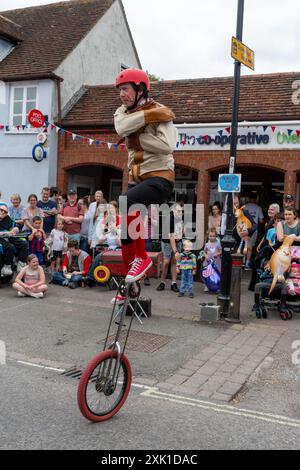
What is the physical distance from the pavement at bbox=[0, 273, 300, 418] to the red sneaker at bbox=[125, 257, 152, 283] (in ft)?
4.76

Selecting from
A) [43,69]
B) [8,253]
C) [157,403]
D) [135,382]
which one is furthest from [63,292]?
[43,69]

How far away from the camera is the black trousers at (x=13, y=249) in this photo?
10195 millimetres

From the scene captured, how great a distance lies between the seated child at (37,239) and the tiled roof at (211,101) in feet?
17.6

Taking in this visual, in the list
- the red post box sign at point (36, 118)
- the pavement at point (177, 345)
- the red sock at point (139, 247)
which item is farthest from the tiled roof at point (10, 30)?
the red sock at point (139, 247)

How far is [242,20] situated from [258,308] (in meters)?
4.67

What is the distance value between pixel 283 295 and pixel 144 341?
9.03 feet

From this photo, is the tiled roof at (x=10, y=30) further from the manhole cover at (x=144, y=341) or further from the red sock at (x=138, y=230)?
the red sock at (x=138, y=230)

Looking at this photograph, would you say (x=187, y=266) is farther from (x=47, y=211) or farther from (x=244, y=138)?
(x=244, y=138)

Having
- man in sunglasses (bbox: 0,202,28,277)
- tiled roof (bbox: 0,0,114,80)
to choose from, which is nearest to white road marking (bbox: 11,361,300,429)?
man in sunglasses (bbox: 0,202,28,277)

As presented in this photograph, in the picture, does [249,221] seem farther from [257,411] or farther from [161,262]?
[257,411]

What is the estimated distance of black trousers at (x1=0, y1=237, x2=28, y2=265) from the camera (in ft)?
33.4

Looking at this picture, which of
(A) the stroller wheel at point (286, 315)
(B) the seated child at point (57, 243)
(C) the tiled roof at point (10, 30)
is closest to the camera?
(A) the stroller wheel at point (286, 315)

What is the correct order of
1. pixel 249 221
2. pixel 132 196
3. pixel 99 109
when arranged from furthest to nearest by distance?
pixel 99 109
pixel 249 221
pixel 132 196

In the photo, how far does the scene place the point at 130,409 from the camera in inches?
170
